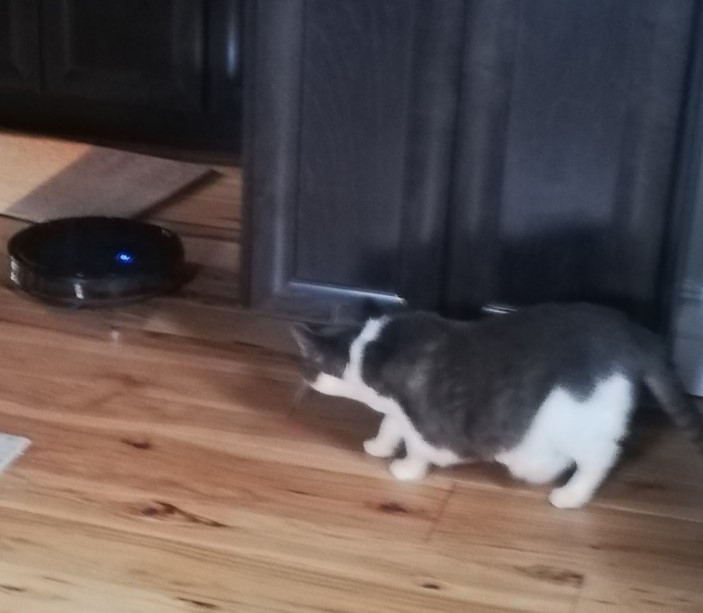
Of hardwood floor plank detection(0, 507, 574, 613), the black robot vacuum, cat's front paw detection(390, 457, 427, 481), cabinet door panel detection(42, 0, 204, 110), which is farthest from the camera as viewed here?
cabinet door panel detection(42, 0, 204, 110)

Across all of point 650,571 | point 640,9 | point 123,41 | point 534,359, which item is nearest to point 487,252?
point 534,359

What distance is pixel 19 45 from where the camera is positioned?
9.68ft

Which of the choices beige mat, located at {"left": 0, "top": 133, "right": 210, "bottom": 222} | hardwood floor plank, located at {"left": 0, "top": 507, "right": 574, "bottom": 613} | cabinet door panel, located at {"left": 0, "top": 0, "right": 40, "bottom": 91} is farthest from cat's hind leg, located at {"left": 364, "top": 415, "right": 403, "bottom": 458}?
cabinet door panel, located at {"left": 0, "top": 0, "right": 40, "bottom": 91}

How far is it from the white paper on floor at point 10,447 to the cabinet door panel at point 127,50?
1.55 meters

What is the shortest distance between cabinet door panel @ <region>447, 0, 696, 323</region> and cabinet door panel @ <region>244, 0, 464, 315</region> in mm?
52

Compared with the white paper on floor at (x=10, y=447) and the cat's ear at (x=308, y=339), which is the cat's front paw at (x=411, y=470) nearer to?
the cat's ear at (x=308, y=339)

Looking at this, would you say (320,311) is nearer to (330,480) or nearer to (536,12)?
(330,480)

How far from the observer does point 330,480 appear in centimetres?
151

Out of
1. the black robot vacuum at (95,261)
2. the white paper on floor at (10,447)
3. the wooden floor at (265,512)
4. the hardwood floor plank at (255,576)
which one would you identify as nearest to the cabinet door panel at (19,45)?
the black robot vacuum at (95,261)

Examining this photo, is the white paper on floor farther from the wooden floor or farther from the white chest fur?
the white chest fur

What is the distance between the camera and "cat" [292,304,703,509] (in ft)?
4.60

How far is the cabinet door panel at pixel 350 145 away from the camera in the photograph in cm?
164

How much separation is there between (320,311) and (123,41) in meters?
1.40

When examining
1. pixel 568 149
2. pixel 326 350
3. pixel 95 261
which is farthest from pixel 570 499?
pixel 95 261
